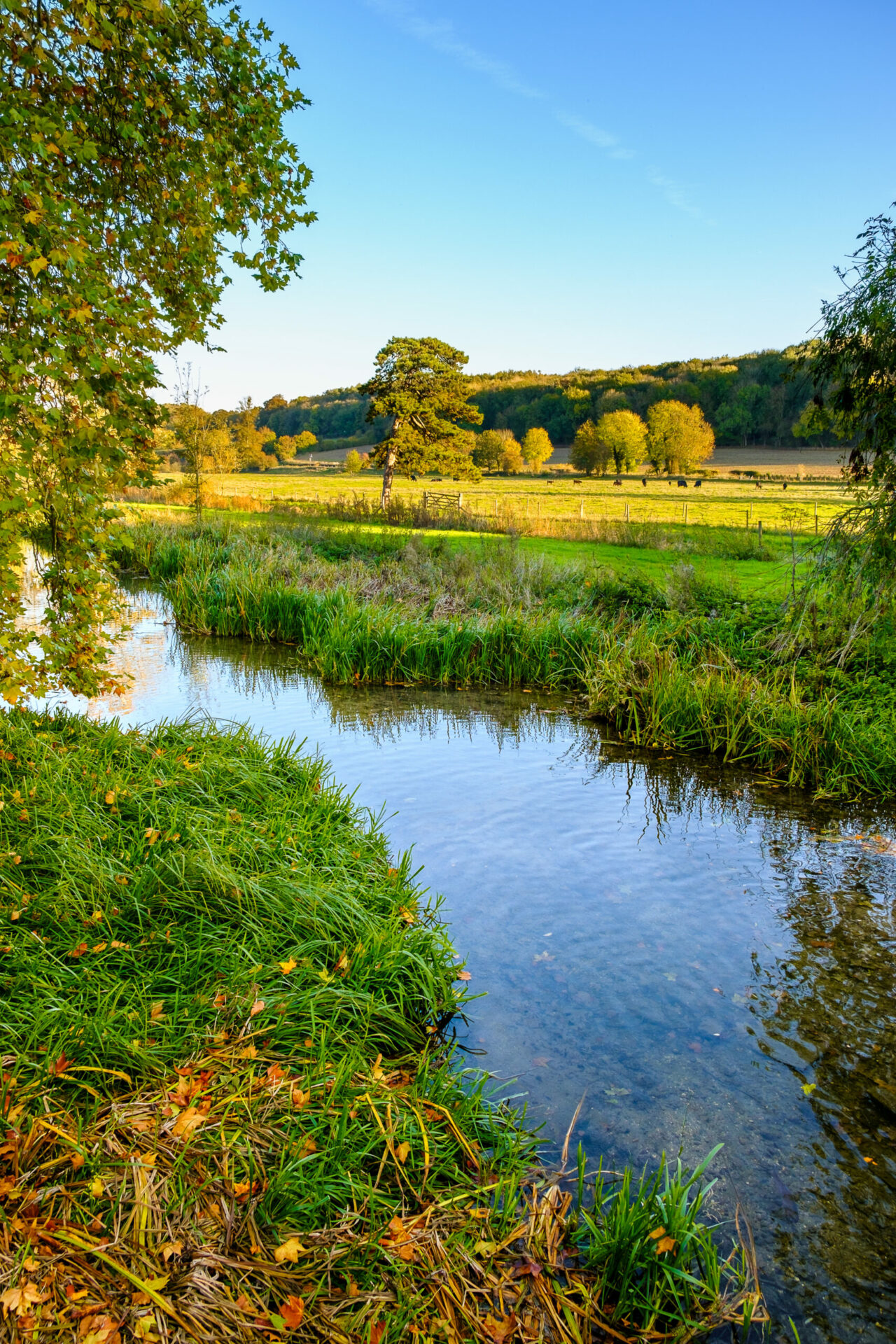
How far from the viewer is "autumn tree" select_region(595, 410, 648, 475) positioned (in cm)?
8525

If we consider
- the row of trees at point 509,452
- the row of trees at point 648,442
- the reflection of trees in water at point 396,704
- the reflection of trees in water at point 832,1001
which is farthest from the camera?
the row of trees at point 509,452

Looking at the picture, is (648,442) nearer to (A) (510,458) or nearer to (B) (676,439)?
(B) (676,439)

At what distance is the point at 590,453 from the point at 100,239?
3250 inches

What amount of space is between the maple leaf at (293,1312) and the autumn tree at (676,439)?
8793cm

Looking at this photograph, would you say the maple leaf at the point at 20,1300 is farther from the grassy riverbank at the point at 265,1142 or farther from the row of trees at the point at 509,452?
the row of trees at the point at 509,452

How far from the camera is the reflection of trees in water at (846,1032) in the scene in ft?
9.31

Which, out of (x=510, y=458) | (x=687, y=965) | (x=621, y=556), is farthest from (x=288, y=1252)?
(x=510, y=458)

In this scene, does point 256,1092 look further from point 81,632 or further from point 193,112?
point 193,112

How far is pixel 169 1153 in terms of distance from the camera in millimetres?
2566

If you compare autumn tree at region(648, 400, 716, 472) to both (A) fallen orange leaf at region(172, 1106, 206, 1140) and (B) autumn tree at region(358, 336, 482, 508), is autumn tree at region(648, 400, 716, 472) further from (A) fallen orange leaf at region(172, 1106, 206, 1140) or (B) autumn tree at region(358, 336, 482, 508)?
(A) fallen orange leaf at region(172, 1106, 206, 1140)

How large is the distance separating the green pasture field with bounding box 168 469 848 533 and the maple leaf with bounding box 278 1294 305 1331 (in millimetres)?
27630

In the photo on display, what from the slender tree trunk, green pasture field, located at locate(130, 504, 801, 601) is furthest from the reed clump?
the slender tree trunk

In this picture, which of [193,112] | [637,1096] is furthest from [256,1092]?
[193,112]

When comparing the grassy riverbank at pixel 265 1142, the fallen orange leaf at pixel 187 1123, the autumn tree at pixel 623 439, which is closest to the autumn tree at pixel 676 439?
the autumn tree at pixel 623 439
